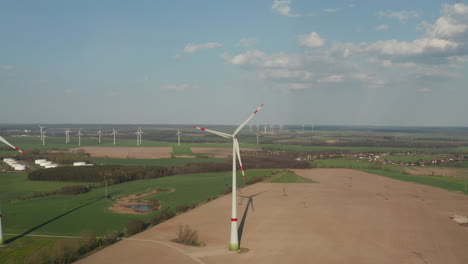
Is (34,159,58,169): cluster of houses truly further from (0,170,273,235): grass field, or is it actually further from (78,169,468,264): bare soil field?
(78,169,468,264): bare soil field

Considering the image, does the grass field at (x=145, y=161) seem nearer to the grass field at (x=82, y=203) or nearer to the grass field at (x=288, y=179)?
the grass field at (x=82, y=203)

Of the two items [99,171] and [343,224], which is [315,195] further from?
[99,171]

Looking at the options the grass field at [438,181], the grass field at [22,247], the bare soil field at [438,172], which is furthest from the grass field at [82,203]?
the bare soil field at [438,172]

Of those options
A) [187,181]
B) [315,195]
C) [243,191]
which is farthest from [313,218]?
[187,181]

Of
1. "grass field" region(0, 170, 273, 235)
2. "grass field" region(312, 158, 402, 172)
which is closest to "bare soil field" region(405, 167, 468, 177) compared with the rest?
"grass field" region(312, 158, 402, 172)

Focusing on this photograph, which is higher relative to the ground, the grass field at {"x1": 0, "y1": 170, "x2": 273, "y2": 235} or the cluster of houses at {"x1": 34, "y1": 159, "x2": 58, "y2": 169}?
the cluster of houses at {"x1": 34, "y1": 159, "x2": 58, "y2": 169}

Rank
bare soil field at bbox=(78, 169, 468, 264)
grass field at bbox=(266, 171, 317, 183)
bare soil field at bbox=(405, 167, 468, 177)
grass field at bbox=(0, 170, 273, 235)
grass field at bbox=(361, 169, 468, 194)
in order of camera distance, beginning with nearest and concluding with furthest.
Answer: bare soil field at bbox=(78, 169, 468, 264), grass field at bbox=(0, 170, 273, 235), grass field at bbox=(361, 169, 468, 194), grass field at bbox=(266, 171, 317, 183), bare soil field at bbox=(405, 167, 468, 177)
